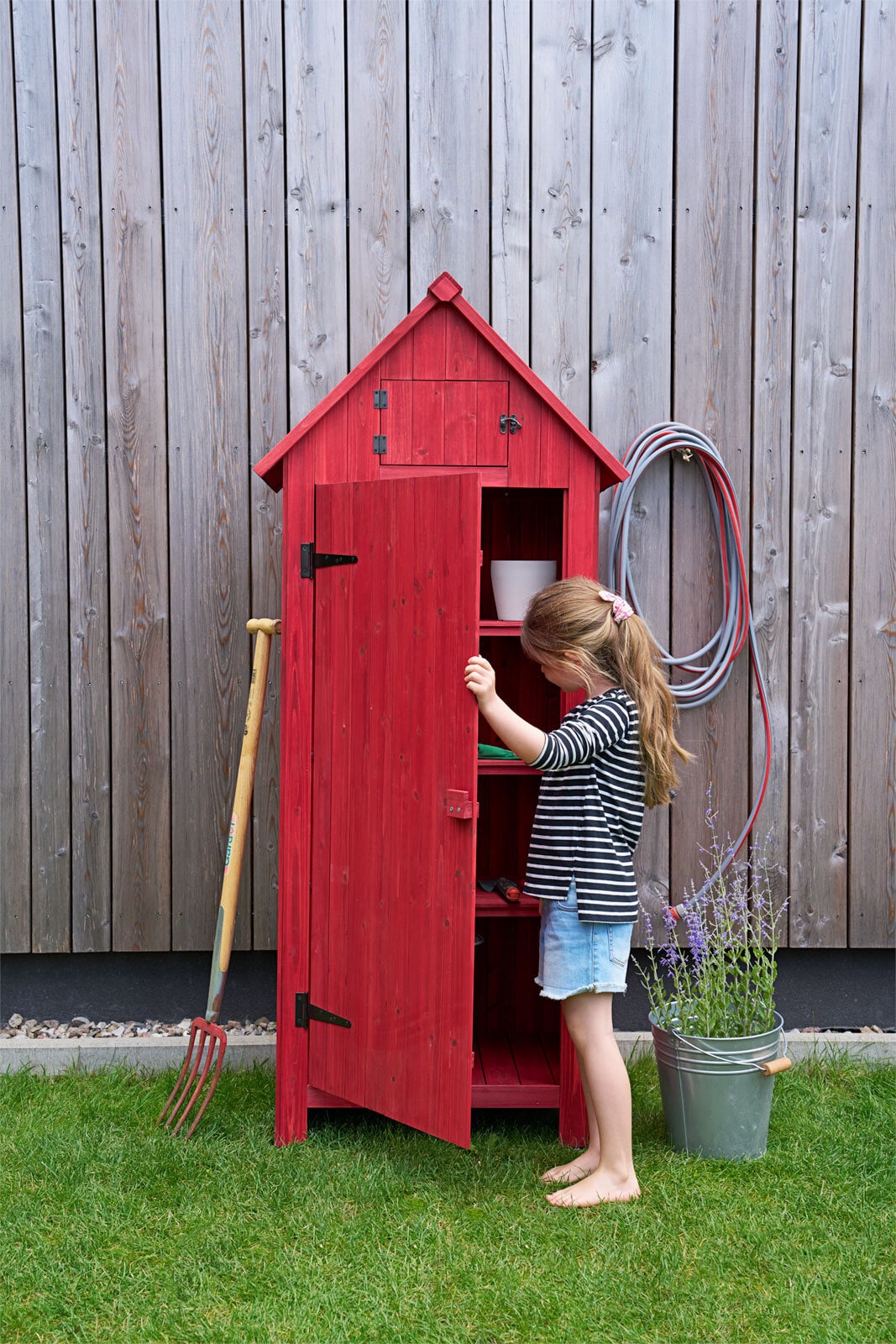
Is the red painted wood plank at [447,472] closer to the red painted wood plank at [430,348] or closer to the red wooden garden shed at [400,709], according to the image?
the red wooden garden shed at [400,709]

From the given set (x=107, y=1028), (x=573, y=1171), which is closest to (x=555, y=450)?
(x=573, y=1171)

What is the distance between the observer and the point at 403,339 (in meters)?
3.00

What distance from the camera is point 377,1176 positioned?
2.77 metres

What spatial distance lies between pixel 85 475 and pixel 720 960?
2646 millimetres

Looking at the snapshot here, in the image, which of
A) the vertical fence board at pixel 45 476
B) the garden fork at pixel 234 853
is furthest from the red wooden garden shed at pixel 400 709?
the vertical fence board at pixel 45 476

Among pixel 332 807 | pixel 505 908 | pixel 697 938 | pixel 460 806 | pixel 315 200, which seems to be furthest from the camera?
pixel 315 200

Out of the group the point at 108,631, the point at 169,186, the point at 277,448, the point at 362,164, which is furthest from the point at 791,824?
the point at 169,186

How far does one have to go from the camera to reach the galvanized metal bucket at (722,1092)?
2896mm

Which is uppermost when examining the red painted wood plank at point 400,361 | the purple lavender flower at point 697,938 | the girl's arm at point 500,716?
the red painted wood plank at point 400,361

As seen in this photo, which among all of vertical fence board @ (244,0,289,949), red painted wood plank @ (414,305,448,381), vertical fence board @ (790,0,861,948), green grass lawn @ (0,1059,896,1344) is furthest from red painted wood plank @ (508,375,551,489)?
green grass lawn @ (0,1059,896,1344)

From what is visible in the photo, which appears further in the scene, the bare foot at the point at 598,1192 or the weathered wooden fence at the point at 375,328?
the weathered wooden fence at the point at 375,328

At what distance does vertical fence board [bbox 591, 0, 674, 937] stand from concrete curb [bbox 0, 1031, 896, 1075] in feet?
A: 2.20

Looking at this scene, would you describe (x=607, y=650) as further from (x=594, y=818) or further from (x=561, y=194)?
(x=561, y=194)

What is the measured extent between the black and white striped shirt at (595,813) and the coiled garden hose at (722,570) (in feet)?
3.02
